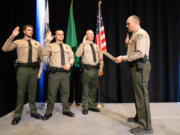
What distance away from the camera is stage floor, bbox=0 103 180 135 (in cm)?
208

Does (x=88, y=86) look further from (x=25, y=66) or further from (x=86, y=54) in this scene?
(x=25, y=66)

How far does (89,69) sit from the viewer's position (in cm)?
307

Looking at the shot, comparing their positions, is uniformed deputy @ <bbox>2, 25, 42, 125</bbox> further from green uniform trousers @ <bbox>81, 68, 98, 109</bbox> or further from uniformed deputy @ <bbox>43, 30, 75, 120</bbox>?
green uniform trousers @ <bbox>81, 68, 98, 109</bbox>

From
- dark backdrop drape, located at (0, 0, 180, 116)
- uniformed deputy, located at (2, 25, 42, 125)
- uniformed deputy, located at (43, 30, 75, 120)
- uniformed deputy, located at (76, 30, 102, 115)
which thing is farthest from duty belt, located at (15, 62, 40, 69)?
dark backdrop drape, located at (0, 0, 180, 116)

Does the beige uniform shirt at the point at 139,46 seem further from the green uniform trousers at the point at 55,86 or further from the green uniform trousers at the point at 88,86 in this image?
the green uniform trousers at the point at 55,86

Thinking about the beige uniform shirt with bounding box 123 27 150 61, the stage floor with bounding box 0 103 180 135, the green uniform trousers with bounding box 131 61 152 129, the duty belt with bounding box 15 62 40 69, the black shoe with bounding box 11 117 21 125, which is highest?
the beige uniform shirt with bounding box 123 27 150 61

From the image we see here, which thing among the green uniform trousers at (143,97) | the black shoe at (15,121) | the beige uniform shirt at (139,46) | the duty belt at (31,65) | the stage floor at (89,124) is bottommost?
the stage floor at (89,124)

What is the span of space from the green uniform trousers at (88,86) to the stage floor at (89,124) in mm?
246

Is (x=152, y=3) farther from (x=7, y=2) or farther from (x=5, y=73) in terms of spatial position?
(x=5, y=73)

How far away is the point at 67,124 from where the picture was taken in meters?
2.39

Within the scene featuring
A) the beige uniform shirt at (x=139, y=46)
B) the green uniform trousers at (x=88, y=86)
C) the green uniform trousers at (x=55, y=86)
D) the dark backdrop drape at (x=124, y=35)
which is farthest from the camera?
the dark backdrop drape at (x=124, y=35)

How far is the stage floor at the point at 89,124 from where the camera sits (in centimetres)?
208

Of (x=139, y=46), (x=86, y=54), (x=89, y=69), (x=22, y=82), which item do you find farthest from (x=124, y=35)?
(x=22, y=82)

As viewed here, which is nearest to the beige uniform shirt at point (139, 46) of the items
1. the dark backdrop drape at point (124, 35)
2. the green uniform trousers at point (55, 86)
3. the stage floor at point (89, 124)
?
the stage floor at point (89, 124)
